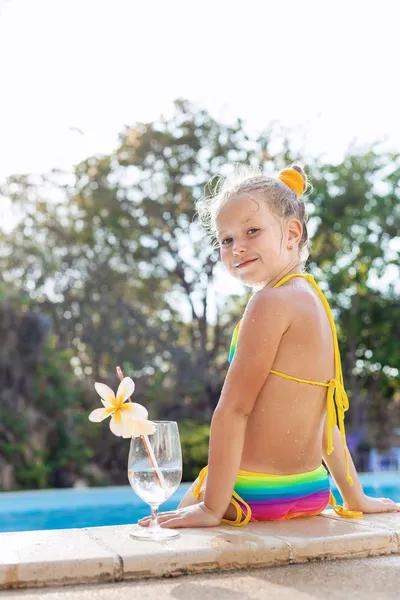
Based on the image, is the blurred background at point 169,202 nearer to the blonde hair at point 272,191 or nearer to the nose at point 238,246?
the blonde hair at point 272,191

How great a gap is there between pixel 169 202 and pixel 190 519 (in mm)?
11704

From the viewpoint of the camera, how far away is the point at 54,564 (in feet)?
4.42

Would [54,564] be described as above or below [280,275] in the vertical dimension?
below

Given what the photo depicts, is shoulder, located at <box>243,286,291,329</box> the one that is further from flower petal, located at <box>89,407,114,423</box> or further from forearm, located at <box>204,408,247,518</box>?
flower petal, located at <box>89,407,114,423</box>

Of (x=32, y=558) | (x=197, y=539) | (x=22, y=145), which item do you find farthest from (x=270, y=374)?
(x=22, y=145)

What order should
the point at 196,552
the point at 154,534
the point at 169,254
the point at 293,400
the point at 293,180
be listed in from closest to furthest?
the point at 196,552 < the point at 154,534 < the point at 293,400 < the point at 293,180 < the point at 169,254

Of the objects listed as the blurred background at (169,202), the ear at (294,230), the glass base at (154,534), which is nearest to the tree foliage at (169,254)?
the blurred background at (169,202)

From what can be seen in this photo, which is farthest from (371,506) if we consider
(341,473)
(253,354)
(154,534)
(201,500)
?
(154,534)

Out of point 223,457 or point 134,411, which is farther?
point 223,457

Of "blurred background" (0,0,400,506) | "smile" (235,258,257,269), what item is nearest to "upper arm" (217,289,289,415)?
"smile" (235,258,257,269)

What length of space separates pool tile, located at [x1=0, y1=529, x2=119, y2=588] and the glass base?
0.39 feet

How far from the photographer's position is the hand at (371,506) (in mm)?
2037

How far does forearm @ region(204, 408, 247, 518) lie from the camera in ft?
5.65

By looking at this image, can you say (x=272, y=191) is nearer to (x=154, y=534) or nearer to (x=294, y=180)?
(x=294, y=180)
